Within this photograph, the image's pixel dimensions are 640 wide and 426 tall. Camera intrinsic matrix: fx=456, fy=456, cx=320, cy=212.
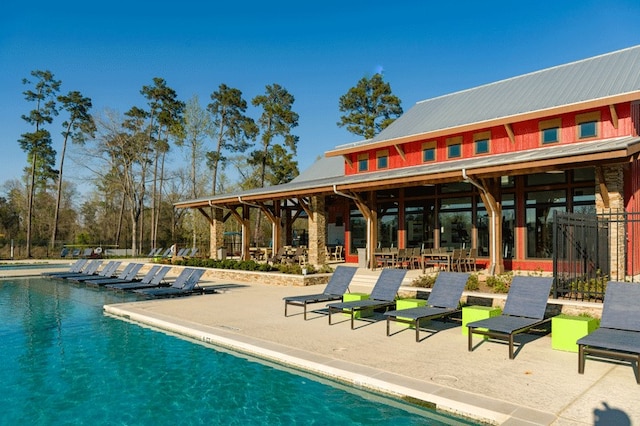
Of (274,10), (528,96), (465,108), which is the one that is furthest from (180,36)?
(528,96)

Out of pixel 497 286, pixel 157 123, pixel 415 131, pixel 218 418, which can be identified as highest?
pixel 157 123

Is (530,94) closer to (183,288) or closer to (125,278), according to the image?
(183,288)

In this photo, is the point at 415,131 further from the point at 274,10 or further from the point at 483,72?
the point at 483,72

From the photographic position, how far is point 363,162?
20922mm

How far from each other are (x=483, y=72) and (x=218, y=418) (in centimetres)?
3172

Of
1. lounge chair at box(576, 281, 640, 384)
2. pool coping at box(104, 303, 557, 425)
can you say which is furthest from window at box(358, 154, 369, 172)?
lounge chair at box(576, 281, 640, 384)

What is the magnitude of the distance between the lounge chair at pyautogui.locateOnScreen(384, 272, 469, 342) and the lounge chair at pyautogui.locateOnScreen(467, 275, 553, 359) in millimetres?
783

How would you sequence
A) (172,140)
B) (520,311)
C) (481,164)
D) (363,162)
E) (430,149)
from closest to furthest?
(520,311) < (481,164) < (430,149) < (363,162) < (172,140)

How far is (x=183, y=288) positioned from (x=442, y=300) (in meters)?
7.85

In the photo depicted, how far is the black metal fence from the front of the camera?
26.8 feet

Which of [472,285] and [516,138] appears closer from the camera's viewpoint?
[472,285]

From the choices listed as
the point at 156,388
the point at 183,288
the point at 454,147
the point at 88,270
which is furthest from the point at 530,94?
the point at 88,270

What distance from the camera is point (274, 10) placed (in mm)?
21453

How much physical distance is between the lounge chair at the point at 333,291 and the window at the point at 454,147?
954cm
